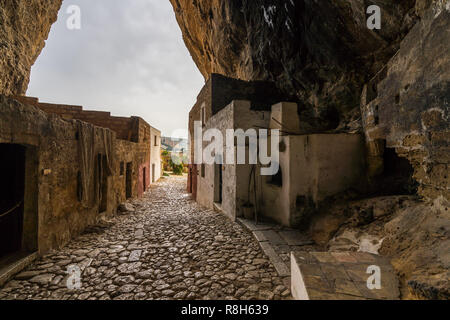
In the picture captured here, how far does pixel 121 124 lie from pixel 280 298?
40.9 feet

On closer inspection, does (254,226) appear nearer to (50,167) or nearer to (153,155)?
(50,167)

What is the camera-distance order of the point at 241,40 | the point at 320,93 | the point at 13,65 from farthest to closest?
the point at 13,65
the point at 241,40
the point at 320,93

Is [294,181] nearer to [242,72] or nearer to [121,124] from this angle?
[242,72]

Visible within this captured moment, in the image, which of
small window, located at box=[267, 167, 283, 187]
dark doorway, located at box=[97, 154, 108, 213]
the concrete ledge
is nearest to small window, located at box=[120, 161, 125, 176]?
dark doorway, located at box=[97, 154, 108, 213]

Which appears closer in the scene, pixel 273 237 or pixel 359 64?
pixel 273 237

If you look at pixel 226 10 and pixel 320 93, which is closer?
pixel 320 93

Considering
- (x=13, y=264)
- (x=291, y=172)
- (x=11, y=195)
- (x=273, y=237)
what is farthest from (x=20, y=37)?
(x=273, y=237)

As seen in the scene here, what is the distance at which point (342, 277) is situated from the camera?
235 cm

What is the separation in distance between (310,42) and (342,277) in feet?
24.5

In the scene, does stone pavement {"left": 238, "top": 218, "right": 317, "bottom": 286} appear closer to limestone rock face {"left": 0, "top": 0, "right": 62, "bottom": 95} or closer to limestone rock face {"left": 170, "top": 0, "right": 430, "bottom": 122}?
limestone rock face {"left": 170, "top": 0, "right": 430, "bottom": 122}

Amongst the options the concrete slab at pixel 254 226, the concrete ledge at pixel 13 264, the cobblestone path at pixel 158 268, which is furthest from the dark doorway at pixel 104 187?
the concrete slab at pixel 254 226

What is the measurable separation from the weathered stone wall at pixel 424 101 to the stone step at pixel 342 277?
4.94 feet

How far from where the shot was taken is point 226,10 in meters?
10.5

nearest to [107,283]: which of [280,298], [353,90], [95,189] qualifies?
[280,298]
